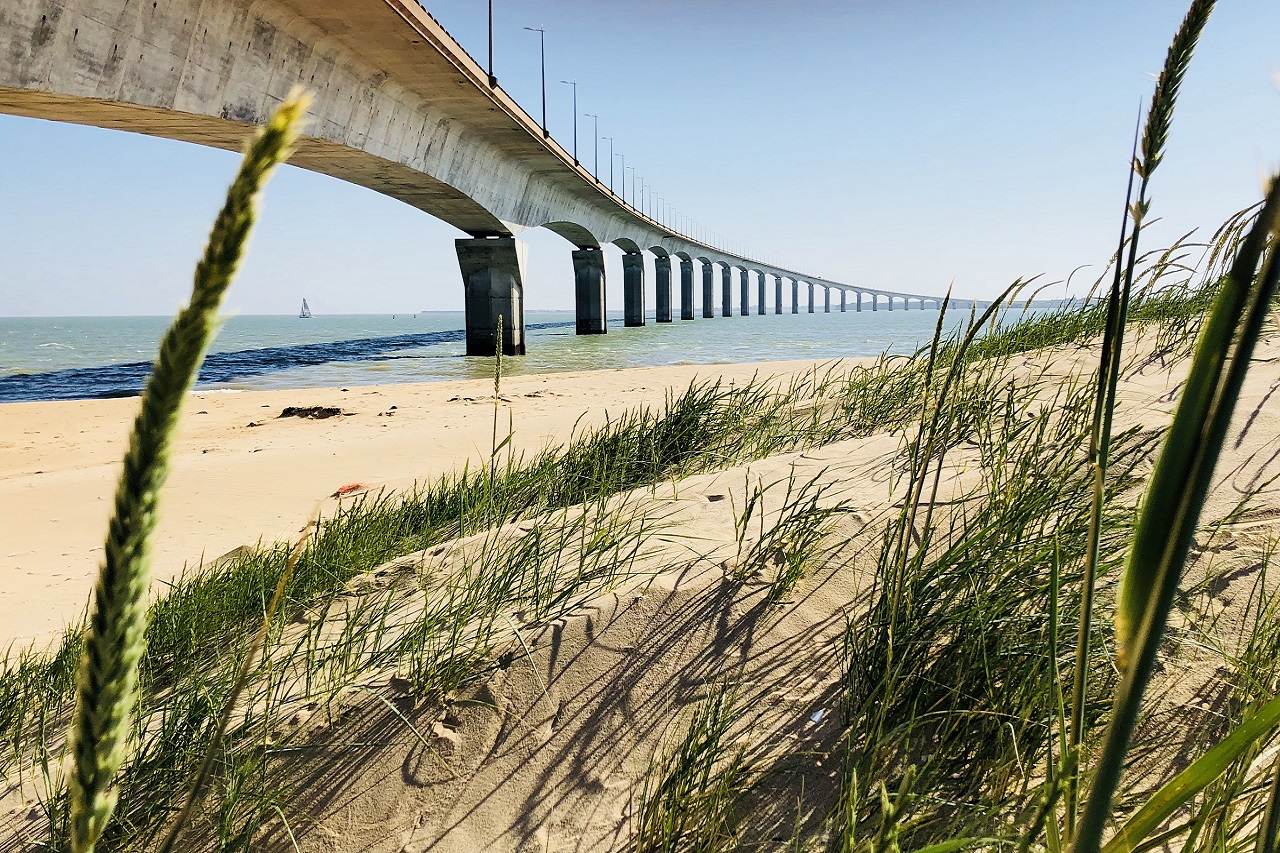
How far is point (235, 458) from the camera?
8297 mm

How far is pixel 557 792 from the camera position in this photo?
2033 mm

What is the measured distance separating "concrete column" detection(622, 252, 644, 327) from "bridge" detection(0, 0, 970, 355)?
20152 mm

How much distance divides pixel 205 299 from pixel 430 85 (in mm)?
17789

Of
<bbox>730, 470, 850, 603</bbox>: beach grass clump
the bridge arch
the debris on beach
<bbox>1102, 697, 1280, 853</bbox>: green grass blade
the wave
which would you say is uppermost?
the bridge arch

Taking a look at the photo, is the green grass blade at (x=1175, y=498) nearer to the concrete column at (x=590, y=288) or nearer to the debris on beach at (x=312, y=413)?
the debris on beach at (x=312, y=413)

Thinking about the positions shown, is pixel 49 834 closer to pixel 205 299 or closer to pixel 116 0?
pixel 205 299

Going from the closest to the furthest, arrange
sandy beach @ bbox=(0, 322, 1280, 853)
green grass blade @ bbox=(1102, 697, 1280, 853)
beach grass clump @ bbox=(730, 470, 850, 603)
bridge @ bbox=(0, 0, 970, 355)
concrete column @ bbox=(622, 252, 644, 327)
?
green grass blade @ bbox=(1102, 697, 1280, 853), sandy beach @ bbox=(0, 322, 1280, 853), beach grass clump @ bbox=(730, 470, 850, 603), bridge @ bbox=(0, 0, 970, 355), concrete column @ bbox=(622, 252, 644, 327)

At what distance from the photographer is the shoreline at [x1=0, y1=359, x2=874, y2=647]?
4.97 m

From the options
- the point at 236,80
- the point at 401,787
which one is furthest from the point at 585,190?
the point at 401,787

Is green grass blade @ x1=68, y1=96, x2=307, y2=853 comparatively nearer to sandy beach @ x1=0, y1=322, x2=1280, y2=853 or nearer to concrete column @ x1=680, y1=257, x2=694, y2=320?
sandy beach @ x1=0, y1=322, x2=1280, y2=853

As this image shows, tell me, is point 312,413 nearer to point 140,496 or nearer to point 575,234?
point 140,496

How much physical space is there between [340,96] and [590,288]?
25978 millimetres

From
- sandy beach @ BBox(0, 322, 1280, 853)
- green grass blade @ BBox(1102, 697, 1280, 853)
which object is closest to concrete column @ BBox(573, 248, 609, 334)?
sandy beach @ BBox(0, 322, 1280, 853)

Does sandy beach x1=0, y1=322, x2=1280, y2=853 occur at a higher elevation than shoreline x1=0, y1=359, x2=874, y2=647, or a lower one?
higher
